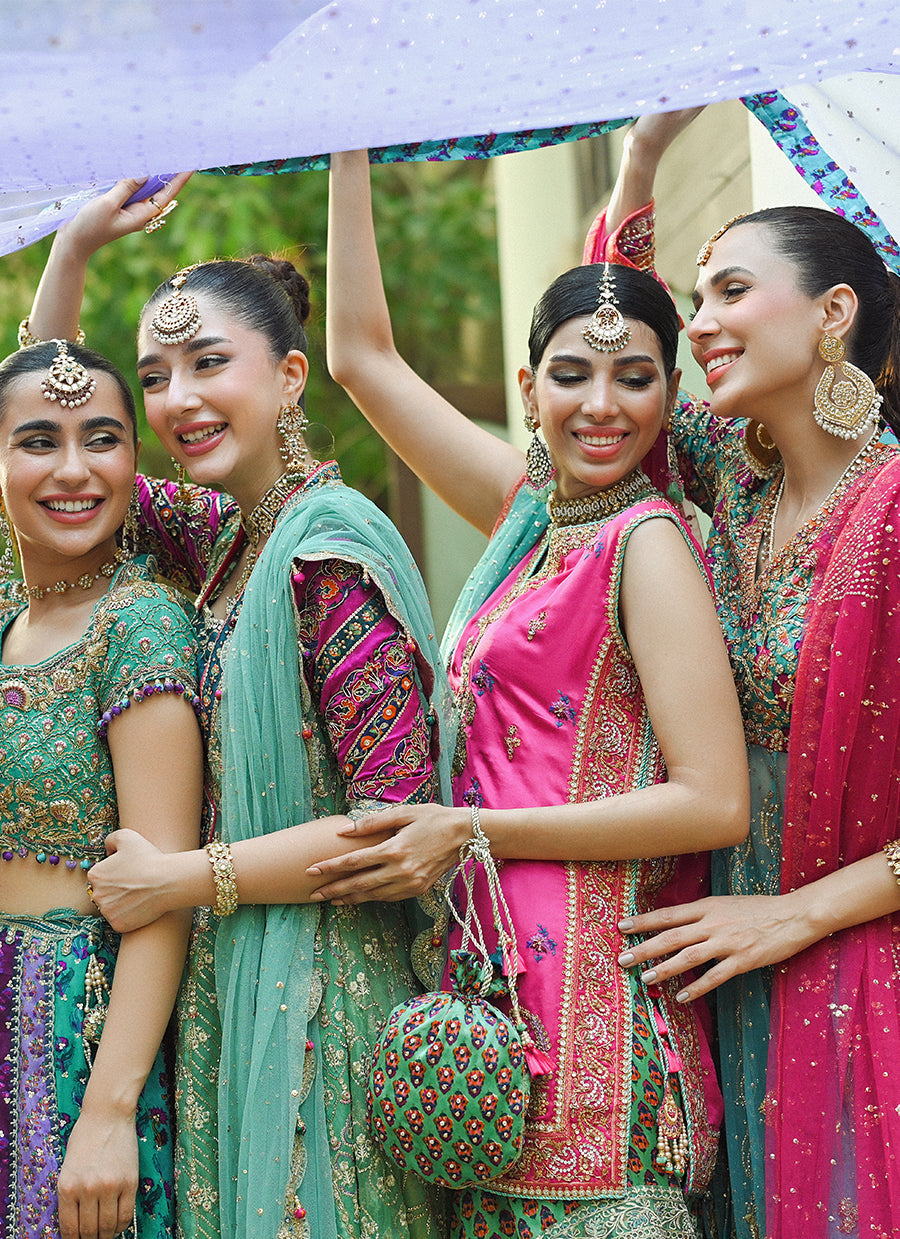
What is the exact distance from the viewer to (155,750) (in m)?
2.34

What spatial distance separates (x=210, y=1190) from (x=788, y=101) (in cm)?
211

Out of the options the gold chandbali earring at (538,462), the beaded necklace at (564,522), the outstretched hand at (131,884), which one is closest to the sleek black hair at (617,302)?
the gold chandbali earring at (538,462)

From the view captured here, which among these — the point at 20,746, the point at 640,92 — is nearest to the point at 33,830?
the point at 20,746

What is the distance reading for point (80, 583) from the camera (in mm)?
2588

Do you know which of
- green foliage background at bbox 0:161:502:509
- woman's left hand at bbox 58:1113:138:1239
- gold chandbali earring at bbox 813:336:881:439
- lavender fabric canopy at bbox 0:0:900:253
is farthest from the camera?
green foliage background at bbox 0:161:502:509

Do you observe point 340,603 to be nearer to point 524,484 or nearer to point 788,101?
point 524,484

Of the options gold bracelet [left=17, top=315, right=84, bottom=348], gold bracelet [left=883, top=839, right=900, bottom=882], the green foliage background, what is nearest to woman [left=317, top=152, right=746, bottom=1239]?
gold bracelet [left=883, top=839, right=900, bottom=882]

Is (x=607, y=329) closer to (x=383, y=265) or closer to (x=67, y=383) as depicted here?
(x=67, y=383)

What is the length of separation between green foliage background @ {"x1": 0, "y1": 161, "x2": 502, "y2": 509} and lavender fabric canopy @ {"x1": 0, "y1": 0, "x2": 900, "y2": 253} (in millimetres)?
5035

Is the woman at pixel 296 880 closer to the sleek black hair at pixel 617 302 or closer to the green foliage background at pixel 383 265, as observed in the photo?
the sleek black hair at pixel 617 302

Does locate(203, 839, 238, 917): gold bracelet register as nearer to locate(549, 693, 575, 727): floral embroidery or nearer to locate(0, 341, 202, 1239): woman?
locate(0, 341, 202, 1239): woman

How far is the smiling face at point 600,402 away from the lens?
249cm

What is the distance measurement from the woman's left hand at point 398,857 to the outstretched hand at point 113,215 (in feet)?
4.25

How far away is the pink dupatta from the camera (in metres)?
2.18
